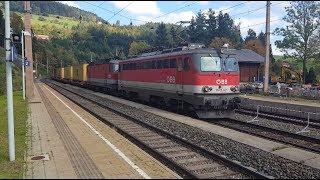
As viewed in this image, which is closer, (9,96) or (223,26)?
(9,96)

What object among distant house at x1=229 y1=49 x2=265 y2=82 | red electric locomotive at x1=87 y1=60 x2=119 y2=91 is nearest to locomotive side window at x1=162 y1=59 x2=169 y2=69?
red electric locomotive at x1=87 y1=60 x2=119 y2=91

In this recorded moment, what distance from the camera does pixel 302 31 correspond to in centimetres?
4928

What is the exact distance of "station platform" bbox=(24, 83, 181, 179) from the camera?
8891mm

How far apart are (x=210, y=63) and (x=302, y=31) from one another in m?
33.2

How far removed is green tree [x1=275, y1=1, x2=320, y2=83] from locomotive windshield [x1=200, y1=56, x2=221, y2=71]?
105ft

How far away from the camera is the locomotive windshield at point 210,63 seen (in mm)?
19672

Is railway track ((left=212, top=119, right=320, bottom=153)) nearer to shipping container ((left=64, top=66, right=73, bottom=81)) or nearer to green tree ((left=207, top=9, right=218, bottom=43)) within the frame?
shipping container ((left=64, top=66, right=73, bottom=81))

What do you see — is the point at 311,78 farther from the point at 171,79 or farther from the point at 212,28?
the point at 212,28

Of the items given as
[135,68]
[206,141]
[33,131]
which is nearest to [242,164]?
[206,141]

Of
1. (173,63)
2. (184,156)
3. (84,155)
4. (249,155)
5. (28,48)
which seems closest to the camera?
(84,155)

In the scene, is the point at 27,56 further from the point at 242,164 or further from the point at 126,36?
the point at 126,36

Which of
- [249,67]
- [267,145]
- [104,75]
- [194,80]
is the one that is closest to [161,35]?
[249,67]

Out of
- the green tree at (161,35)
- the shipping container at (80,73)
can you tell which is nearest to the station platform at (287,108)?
the shipping container at (80,73)

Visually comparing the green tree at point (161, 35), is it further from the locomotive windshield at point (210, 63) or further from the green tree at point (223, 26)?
the locomotive windshield at point (210, 63)
